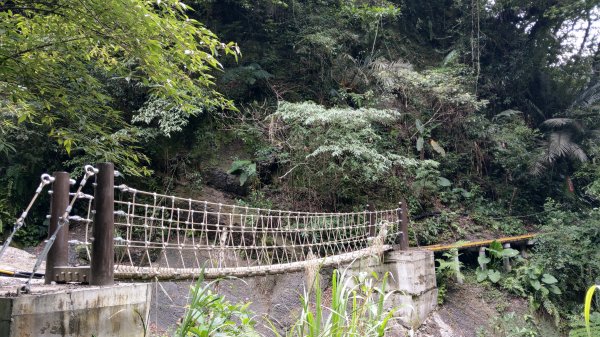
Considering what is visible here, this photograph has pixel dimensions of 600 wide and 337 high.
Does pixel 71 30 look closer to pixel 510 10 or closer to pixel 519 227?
pixel 519 227

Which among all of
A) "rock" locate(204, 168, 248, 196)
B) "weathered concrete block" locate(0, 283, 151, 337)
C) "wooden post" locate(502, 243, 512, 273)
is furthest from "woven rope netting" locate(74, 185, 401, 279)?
"wooden post" locate(502, 243, 512, 273)

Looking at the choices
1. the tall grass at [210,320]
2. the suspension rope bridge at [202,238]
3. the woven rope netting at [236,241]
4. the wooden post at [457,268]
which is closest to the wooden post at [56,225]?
the suspension rope bridge at [202,238]

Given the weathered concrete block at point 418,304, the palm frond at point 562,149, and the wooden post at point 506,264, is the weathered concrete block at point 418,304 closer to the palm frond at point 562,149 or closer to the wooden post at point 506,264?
the wooden post at point 506,264

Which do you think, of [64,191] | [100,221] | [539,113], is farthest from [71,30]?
[539,113]

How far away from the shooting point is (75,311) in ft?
5.29

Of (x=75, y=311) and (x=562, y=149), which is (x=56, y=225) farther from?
(x=562, y=149)

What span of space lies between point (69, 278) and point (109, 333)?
33cm

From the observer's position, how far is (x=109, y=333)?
1.71 meters

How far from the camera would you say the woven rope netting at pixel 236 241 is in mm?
2355

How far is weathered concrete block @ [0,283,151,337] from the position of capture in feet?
4.80

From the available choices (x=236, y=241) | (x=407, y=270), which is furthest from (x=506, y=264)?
(x=236, y=241)

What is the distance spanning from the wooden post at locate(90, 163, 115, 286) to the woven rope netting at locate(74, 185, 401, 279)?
67 millimetres

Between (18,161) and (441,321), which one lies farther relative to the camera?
(18,161)

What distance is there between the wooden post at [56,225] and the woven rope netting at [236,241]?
Result: 112 millimetres
